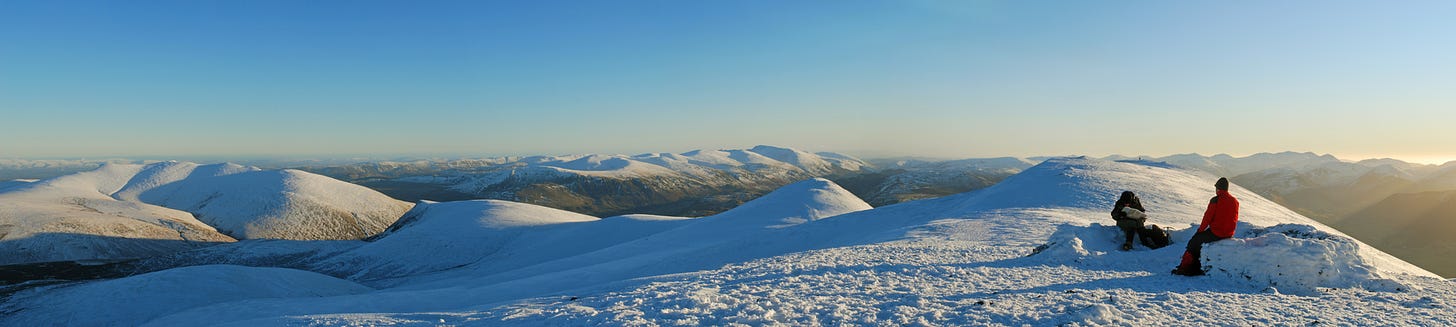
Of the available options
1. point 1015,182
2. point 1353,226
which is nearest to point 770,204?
point 1015,182

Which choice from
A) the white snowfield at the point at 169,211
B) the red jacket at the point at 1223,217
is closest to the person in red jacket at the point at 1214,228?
the red jacket at the point at 1223,217

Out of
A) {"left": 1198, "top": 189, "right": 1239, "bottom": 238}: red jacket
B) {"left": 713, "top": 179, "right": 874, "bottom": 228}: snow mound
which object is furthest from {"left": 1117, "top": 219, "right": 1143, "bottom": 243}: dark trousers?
{"left": 713, "top": 179, "right": 874, "bottom": 228}: snow mound

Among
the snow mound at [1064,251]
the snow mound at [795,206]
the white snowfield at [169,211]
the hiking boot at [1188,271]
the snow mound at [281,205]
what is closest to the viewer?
the hiking boot at [1188,271]

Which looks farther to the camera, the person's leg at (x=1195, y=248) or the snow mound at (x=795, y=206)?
the snow mound at (x=795, y=206)

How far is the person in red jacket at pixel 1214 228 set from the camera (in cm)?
1333

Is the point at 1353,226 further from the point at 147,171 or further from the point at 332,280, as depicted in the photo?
the point at 147,171

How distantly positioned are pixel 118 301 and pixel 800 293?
4474 centimetres

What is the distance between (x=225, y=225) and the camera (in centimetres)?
12788

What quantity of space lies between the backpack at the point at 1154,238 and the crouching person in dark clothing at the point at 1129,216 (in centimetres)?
25

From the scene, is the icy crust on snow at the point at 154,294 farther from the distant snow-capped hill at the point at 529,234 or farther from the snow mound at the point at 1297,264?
the snow mound at the point at 1297,264

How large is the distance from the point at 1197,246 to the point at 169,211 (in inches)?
7156

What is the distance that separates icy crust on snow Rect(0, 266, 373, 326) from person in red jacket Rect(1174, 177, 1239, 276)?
47.0m

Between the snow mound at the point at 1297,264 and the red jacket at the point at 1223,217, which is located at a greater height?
the red jacket at the point at 1223,217

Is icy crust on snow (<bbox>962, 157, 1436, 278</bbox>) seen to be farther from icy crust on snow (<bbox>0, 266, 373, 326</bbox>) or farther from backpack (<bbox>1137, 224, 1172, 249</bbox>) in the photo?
Answer: icy crust on snow (<bbox>0, 266, 373, 326</bbox>)
